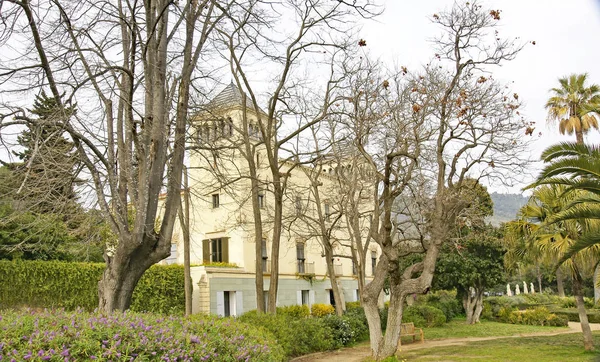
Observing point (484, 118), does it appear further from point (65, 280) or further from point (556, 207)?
point (65, 280)

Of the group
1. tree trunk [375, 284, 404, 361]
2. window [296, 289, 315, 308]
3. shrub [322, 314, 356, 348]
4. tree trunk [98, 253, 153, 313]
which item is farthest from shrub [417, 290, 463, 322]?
tree trunk [98, 253, 153, 313]

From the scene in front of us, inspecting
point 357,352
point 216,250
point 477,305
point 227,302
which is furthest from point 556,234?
point 216,250

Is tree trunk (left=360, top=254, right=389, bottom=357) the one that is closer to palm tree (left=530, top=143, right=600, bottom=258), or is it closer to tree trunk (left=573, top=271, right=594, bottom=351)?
palm tree (left=530, top=143, right=600, bottom=258)

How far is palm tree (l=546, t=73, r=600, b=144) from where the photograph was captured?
24500 mm

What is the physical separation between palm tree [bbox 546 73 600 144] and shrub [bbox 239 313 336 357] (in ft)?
54.9

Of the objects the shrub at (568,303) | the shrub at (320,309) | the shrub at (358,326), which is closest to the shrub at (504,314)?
the shrub at (568,303)

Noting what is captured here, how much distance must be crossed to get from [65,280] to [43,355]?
18.4 m

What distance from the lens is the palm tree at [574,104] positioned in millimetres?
24500

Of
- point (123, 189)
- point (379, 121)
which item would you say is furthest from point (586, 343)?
point (123, 189)

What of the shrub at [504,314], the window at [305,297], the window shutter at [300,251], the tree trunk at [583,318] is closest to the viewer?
the tree trunk at [583,318]

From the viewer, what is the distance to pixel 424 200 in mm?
16984

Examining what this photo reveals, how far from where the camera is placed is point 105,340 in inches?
192

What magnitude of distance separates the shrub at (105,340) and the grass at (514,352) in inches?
383

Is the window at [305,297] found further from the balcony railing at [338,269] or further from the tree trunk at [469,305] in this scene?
the tree trunk at [469,305]
